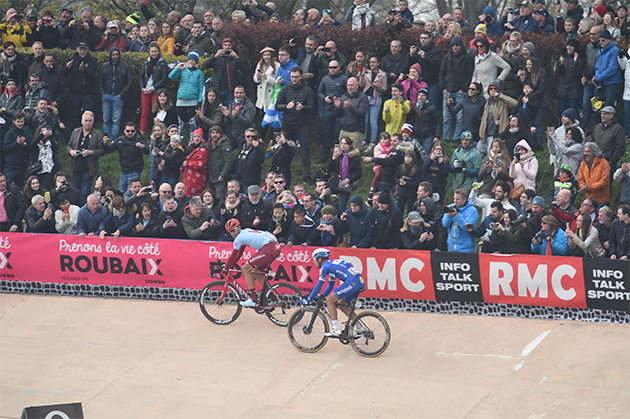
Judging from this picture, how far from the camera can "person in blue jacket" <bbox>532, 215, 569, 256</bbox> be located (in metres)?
13.1

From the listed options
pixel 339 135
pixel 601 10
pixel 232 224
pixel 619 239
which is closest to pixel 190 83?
pixel 339 135

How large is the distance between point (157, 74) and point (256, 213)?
537 cm

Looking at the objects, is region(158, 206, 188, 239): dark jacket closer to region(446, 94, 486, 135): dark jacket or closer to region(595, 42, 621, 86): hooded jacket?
region(446, 94, 486, 135): dark jacket

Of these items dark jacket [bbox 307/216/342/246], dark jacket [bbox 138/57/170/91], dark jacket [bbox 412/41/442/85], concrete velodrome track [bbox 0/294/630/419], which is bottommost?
concrete velodrome track [bbox 0/294/630/419]

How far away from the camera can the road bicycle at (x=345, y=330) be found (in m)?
12.4

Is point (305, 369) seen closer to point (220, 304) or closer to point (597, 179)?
point (220, 304)

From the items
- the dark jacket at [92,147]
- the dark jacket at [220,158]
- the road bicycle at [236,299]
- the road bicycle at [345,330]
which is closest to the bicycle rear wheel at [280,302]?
the road bicycle at [236,299]

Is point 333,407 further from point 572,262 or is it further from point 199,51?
point 199,51

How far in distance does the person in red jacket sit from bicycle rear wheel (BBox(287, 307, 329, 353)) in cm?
1018

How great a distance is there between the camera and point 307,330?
12742 mm

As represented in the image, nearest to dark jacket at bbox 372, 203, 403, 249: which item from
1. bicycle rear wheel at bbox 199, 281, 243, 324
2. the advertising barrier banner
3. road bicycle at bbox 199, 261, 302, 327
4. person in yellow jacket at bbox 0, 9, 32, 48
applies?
the advertising barrier banner

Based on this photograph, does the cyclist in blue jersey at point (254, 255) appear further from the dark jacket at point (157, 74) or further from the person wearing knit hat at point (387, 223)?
the dark jacket at point (157, 74)

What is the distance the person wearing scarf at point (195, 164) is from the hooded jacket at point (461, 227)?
533cm

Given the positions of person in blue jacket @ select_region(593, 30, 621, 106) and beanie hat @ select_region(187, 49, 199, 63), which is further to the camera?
beanie hat @ select_region(187, 49, 199, 63)
